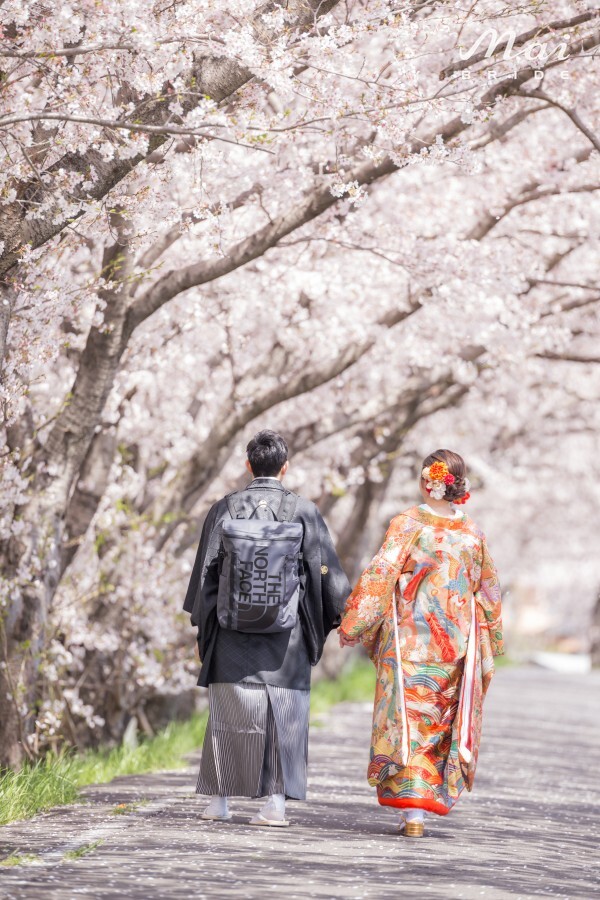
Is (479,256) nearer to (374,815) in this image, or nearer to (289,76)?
(289,76)

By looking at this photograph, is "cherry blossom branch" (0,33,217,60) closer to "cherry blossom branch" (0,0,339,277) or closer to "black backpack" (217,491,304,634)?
"cherry blossom branch" (0,0,339,277)

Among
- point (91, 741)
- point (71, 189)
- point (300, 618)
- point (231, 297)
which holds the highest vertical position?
point (231, 297)

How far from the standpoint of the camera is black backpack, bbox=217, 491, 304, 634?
6.97 m

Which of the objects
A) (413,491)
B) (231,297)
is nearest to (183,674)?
(231,297)

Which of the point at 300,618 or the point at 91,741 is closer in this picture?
the point at 300,618

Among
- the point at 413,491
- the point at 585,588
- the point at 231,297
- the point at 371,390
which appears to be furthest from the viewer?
the point at 585,588

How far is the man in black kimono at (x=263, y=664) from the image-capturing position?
6.99 meters

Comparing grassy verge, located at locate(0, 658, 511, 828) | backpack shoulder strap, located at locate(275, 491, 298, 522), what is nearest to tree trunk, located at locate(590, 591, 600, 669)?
grassy verge, located at locate(0, 658, 511, 828)

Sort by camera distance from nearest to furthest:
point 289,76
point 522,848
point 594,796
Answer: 1. point 522,848
2. point 289,76
3. point 594,796

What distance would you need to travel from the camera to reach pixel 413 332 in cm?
1438

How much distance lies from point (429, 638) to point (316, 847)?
4.56 feet

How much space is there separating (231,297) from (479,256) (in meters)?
2.35

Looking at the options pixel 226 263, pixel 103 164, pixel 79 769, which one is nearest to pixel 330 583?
pixel 103 164

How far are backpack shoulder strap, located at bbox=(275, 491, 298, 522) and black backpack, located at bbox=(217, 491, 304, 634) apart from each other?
76mm
